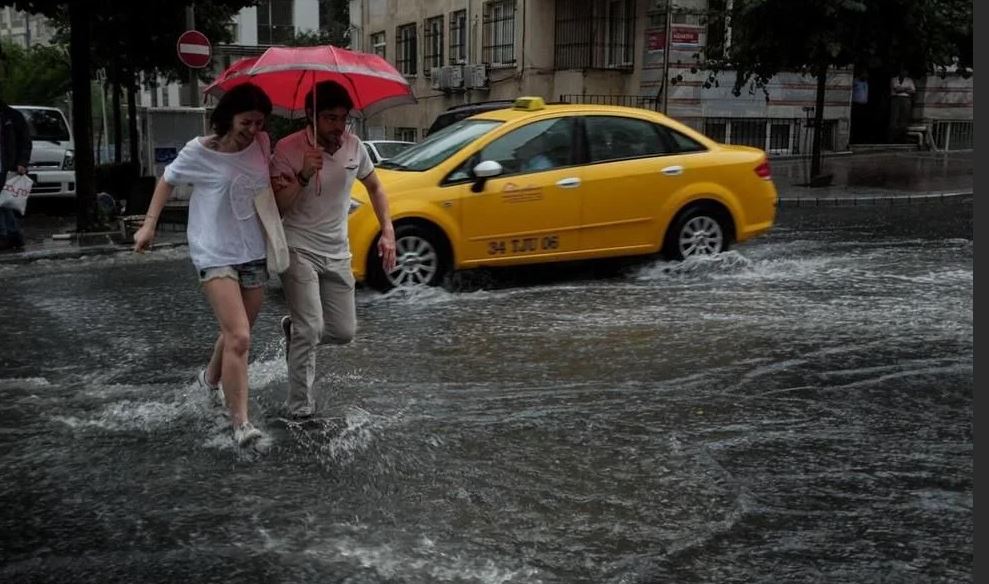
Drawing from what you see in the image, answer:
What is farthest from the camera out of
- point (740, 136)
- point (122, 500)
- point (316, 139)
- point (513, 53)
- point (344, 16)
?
point (344, 16)

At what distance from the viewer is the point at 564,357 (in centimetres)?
729

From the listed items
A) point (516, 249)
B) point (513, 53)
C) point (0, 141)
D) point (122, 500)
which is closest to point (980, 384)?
point (122, 500)

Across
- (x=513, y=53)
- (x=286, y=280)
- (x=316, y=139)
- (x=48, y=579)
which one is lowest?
(x=48, y=579)

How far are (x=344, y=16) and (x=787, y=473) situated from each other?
52.5m

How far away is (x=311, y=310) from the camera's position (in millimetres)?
5523

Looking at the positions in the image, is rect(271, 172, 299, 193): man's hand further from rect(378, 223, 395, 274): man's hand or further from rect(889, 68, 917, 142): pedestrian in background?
rect(889, 68, 917, 142): pedestrian in background

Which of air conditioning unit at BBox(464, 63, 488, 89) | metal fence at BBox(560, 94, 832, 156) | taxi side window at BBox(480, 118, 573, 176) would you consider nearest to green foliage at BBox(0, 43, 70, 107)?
air conditioning unit at BBox(464, 63, 488, 89)

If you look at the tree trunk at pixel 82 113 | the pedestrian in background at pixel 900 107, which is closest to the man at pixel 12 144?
the tree trunk at pixel 82 113

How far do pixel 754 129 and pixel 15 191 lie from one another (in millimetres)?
18714

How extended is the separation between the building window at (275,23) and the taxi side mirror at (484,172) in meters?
47.8

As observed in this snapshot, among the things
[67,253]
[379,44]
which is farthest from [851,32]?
[379,44]

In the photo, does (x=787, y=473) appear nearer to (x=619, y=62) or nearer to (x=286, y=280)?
(x=286, y=280)

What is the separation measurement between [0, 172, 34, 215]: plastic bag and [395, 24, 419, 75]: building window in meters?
24.8

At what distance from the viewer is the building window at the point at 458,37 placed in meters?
32.9
